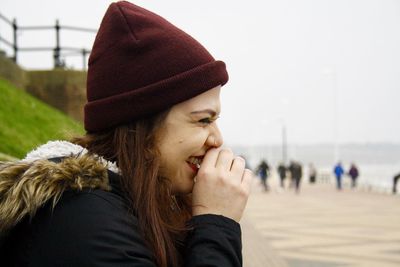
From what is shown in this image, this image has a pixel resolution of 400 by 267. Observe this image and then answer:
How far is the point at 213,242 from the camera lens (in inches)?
53.1

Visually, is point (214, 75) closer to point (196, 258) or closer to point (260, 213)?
point (196, 258)

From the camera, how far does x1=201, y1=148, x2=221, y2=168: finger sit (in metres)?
1.58

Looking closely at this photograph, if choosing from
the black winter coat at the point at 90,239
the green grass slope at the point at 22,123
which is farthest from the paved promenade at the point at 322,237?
the black winter coat at the point at 90,239

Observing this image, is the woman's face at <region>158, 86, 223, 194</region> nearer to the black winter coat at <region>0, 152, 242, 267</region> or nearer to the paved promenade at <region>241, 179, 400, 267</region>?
the black winter coat at <region>0, 152, 242, 267</region>

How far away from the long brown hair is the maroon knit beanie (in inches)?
1.7

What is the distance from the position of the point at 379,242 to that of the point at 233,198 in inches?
345

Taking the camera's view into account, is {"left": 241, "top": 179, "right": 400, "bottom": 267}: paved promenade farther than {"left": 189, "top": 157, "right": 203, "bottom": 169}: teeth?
Yes

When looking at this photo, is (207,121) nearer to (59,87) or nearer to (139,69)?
(139,69)

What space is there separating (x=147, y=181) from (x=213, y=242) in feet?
0.82

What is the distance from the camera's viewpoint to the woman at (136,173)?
1.23 meters

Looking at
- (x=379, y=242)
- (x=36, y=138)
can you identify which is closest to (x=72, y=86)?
(x=36, y=138)

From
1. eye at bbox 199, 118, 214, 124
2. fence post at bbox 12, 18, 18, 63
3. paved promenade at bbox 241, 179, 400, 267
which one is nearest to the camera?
eye at bbox 199, 118, 214, 124

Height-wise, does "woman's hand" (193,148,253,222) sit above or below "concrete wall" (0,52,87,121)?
below

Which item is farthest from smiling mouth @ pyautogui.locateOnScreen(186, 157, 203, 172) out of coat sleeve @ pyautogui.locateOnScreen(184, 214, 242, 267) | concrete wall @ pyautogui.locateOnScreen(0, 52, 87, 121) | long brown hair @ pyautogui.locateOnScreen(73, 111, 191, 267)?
concrete wall @ pyautogui.locateOnScreen(0, 52, 87, 121)
